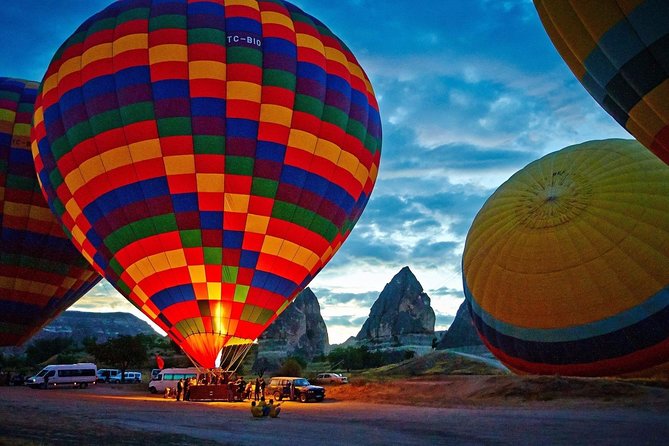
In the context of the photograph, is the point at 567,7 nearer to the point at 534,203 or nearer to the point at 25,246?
the point at 534,203

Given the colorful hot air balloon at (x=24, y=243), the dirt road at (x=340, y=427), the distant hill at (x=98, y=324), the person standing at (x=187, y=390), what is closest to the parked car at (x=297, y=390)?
the person standing at (x=187, y=390)

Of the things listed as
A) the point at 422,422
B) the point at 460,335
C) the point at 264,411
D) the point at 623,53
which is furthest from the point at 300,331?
the point at 623,53

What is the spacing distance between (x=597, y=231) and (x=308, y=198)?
874 centimetres

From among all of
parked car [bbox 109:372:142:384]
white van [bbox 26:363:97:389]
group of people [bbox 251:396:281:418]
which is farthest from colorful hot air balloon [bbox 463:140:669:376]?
parked car [bbox 109:372:142:384]

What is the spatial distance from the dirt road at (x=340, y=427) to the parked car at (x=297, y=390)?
5.36 metres

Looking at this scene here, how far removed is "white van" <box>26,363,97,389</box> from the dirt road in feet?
55.7

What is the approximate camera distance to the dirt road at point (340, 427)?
9117 millimetres

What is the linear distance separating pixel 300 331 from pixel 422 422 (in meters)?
90.1

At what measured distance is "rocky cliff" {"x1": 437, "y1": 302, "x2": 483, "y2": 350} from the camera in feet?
259

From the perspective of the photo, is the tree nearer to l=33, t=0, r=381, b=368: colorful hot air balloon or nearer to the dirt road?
l=33, t=0, r=381, b=368: colorful hot air balloon

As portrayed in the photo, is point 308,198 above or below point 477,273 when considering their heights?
above

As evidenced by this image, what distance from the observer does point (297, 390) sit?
69.6 feet

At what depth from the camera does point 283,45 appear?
60.0ft

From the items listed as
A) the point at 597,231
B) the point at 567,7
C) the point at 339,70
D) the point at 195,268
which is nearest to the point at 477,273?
the point at 597,231
